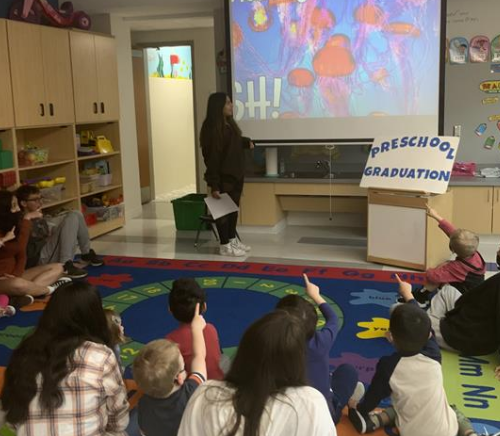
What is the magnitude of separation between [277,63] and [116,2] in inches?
79.7

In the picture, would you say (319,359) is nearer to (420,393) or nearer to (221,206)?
(420,393)

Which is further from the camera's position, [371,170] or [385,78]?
[385,78]

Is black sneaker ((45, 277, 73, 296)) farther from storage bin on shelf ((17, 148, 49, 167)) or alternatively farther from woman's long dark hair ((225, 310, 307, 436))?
woman's long dark hair ((225, 310, 307, 436))

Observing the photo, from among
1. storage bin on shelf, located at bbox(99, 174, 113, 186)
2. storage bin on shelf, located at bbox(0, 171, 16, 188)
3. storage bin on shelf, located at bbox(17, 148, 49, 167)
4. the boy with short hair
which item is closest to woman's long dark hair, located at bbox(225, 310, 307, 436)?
the boy with short hair

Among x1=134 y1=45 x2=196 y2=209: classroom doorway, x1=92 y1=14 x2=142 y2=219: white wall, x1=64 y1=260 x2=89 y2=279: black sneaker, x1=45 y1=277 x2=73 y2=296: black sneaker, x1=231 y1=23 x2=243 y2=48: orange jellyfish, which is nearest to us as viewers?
x1=45 y1=277 x2=73 y2=296: black sneaker

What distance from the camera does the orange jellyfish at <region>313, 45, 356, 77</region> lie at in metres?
6.02

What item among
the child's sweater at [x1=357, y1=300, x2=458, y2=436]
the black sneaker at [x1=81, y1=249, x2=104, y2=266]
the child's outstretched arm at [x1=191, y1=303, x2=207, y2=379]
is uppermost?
the child's outstretched arm at [x1=191, y1=303, x2=207, y2=379]

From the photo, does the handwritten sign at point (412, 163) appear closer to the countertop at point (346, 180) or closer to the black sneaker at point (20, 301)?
the countertop at point (346, 180)

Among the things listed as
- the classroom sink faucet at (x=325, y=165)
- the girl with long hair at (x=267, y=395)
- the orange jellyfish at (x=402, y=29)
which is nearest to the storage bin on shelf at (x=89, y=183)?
the classroom sink faucet at (x=325, y=165)

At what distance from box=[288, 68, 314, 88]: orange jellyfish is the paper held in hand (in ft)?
4.81

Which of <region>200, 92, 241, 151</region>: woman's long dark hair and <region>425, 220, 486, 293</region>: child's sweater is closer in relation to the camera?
<region>425, 220, 486, 293</region>: child's sweater

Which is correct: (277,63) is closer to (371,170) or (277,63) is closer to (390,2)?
(390,2)

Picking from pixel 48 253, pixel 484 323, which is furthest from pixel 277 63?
pixel 484 323

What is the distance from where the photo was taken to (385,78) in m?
5.94
